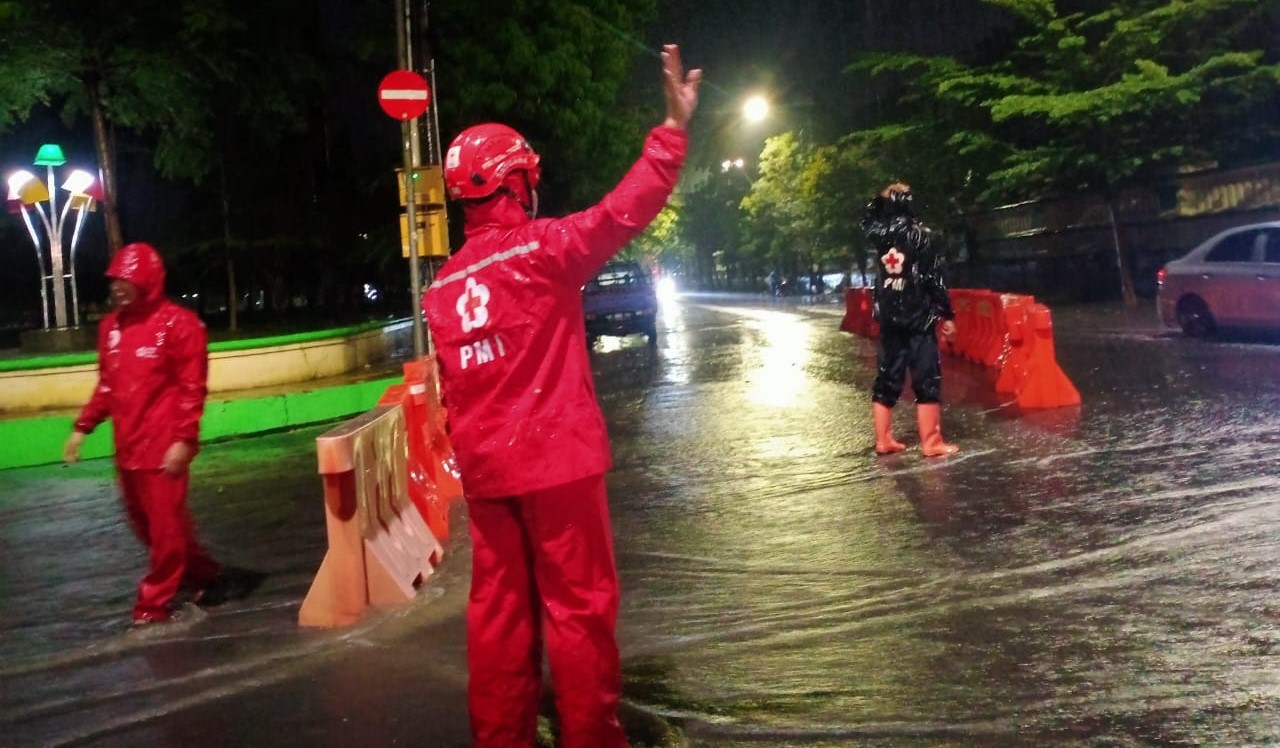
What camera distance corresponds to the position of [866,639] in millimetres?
5234

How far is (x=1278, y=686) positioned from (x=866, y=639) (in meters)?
1.51

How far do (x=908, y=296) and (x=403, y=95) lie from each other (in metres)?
6.45

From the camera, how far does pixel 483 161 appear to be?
152 inches

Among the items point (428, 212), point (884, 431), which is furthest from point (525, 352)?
point (428, 212)

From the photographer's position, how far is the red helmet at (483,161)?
385cm

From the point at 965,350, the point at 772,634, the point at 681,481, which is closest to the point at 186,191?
the point at 965,350

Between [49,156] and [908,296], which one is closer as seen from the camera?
[908,296]

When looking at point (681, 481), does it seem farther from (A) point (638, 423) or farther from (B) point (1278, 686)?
(B) point (1278, 686)

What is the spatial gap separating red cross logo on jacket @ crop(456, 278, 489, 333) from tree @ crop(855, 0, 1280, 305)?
2180 cm

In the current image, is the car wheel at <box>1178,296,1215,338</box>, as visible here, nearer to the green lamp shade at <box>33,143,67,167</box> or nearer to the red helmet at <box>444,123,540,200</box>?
the red helmet at <box>444,123,540,200</box>

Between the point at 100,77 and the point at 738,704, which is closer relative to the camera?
the point at 738,704

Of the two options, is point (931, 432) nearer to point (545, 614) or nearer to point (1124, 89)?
point (545, 614)

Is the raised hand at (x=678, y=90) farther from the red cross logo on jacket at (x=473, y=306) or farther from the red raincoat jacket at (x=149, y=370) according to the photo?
the red raincoat jacket at (x=149, y=370)

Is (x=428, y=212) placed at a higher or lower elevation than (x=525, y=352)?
higher
